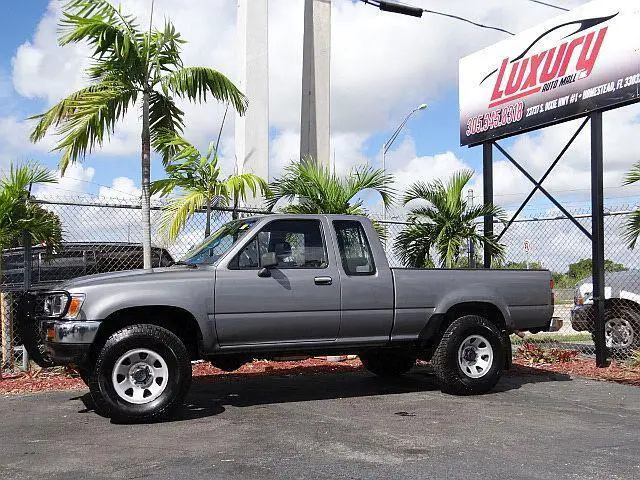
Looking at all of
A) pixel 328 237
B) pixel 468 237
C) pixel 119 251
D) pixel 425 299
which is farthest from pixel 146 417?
pixel 468 237

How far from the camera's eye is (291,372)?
9.45 meters

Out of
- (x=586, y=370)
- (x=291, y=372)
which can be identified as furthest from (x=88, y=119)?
(x=586, y=370)

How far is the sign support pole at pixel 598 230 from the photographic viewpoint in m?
9.50

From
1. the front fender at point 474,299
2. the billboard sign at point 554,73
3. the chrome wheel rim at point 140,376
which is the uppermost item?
the billboard sign at point 554,73

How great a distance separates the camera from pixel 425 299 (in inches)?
299

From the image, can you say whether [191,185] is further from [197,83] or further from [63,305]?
[63,305]

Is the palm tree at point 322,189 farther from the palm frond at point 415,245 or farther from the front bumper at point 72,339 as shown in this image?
the front bumper at point 72,339

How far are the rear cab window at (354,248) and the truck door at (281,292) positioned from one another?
18 cm

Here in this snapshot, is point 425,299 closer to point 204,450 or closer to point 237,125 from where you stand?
point 204,450

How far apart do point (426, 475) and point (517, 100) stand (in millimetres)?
7448

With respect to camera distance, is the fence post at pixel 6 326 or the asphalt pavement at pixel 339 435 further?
the fence post at pixel 6 326

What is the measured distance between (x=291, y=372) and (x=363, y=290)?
2580mm

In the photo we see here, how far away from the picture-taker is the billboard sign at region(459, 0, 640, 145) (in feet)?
29.8

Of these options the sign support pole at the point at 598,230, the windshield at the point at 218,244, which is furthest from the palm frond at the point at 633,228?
the windshield at the point at 218,244
